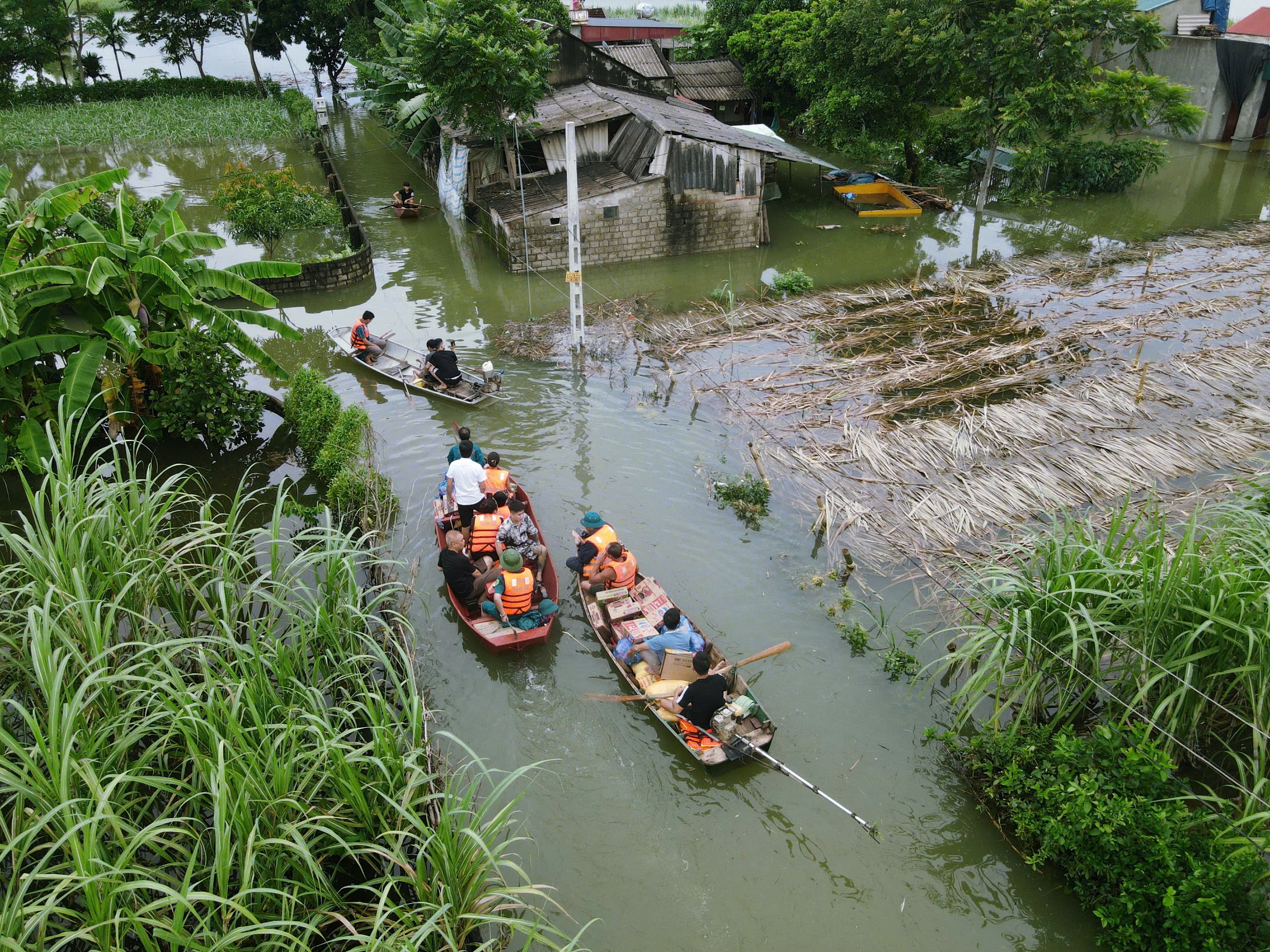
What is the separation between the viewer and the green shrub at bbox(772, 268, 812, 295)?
17.6 metres

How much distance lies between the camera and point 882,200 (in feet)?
75.1

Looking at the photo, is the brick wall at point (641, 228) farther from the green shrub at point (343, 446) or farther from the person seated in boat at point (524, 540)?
the person seated in boat at point (524, 540)

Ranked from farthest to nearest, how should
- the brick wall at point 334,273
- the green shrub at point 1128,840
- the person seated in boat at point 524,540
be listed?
the brick wall at point 334,273 → the person seated in boat at point 524,540 → the green shrub at point 1128,840

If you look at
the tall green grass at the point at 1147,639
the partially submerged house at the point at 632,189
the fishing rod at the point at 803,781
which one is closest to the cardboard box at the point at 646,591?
the fishing rod at the point at 803,781

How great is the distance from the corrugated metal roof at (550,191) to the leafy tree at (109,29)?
26.8 m

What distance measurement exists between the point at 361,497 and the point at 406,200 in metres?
15.0

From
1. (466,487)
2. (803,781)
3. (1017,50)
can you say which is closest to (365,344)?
(466,487)

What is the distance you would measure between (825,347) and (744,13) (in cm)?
2118

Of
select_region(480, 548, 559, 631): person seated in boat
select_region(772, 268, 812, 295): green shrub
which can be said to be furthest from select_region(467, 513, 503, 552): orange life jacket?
select_region(772, 268, 812, 295): green shrub

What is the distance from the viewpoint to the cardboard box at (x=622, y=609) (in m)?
8.62

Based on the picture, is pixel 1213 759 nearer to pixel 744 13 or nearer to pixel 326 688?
pixel 326 688

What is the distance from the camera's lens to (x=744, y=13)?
30.1m

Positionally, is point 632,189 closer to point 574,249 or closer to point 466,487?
point 574,249

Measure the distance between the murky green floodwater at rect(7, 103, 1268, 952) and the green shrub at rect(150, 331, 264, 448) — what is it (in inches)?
33.9
